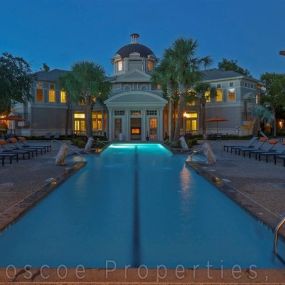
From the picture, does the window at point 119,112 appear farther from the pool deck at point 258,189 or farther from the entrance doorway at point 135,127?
the pool deck at point 258,189

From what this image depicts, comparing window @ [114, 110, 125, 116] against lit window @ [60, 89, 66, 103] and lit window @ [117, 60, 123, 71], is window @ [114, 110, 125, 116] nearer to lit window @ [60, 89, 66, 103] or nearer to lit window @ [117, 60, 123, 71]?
lit window @ [60, 89, 66, 103]

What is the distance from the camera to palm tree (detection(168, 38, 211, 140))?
30.8 meters

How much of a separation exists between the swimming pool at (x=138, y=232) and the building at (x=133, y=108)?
100 ft

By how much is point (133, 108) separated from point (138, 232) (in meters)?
34.8

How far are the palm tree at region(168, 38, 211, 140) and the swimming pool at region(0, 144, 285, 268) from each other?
21.4m

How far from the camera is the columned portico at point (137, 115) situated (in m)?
40.7

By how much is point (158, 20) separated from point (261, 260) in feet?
321

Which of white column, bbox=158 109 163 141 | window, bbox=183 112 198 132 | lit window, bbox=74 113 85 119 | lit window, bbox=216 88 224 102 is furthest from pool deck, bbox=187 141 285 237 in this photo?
lit window, bbox=74 113 85 119

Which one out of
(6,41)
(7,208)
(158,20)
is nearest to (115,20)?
(158,20)

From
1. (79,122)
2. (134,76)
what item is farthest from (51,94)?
(134,76)

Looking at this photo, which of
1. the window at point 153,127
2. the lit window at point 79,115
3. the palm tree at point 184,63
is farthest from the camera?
the lit window at point 79,115

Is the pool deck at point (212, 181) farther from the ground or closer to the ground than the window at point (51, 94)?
closer to the ground

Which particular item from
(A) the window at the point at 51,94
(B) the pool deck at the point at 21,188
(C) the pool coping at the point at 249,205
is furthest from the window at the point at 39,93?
(C) the pool coping at the point at 249,205

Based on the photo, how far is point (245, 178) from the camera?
12188mm
